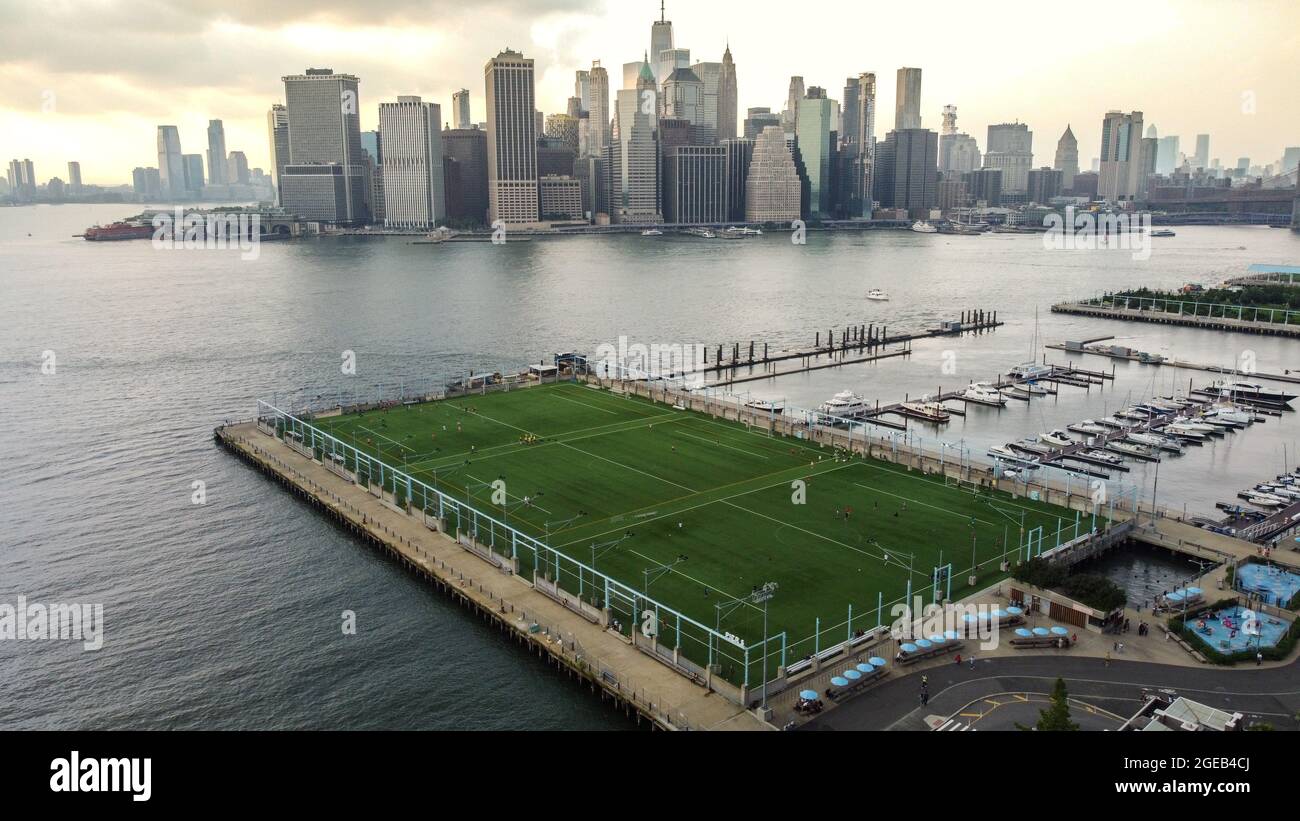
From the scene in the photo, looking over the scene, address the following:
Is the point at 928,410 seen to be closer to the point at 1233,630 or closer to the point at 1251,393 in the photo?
the point at 1251,393

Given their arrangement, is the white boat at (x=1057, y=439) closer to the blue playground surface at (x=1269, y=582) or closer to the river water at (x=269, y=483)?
the river water at (x=269, y=483)

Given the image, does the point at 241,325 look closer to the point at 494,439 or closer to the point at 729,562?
the point at 494,439

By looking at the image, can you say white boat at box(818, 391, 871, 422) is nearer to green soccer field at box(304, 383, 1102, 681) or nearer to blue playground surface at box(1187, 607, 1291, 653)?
green soccer field at box(304, 383, 1102, 681)

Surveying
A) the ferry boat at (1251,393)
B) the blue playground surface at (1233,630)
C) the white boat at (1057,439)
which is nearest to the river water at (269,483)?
the white boat at (1057,439)

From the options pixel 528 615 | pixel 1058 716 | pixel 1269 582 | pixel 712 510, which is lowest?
pixel 528 615

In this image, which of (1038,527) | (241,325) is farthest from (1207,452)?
(241,325)

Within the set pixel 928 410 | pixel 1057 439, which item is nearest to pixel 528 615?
pixel 1057 439
